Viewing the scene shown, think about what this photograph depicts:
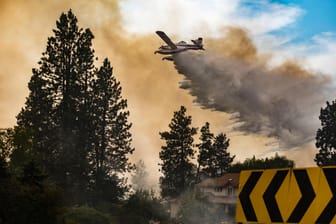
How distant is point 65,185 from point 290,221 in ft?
208

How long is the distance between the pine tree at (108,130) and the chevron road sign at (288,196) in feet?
223

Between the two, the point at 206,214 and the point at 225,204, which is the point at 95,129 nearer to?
the point at 206,214

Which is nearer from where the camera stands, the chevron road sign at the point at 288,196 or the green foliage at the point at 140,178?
the chevron road sign at the point at 288,196

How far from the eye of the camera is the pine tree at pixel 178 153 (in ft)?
306

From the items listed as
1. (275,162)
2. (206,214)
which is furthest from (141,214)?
(275,162)

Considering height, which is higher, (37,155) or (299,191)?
(37,155)

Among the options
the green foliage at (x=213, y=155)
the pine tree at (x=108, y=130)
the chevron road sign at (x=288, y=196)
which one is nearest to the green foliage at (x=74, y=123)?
the pine tree at (x=108, y=130)

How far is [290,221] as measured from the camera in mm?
6238

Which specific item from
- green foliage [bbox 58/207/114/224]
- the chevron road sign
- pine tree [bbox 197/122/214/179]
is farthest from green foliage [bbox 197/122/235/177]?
the chevron road sign

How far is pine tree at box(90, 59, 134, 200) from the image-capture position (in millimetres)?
75125

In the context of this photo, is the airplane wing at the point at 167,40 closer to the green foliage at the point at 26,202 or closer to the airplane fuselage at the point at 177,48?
the airplane fuselage at the point at 177,48

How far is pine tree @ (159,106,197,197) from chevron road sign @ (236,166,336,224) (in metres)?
86.2

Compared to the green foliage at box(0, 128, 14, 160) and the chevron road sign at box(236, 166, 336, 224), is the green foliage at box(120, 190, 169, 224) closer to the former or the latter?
the green foliage at box(0, 128, 14, 160)

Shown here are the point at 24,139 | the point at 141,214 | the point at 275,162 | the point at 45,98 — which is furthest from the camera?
the point at 275,162
